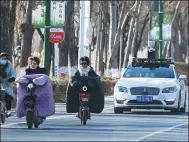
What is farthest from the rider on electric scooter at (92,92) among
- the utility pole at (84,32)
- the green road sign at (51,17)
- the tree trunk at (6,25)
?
the utility pole at (84,32)

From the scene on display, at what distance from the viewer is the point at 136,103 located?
30828 mm

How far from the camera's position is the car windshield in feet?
106

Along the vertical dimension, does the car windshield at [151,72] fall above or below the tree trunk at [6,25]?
below

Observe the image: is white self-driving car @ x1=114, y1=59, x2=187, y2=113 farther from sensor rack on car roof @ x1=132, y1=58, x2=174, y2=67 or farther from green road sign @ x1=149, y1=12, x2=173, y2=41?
green road sign @ x1=149, y1=12, x2=173, y2=41

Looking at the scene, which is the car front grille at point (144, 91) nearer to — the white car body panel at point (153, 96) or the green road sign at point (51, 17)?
the white car body panel at point (153, 96)

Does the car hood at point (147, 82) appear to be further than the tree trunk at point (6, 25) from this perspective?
No

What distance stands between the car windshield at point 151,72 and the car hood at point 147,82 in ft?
1.85

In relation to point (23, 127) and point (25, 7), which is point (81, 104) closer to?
point (23, 127)

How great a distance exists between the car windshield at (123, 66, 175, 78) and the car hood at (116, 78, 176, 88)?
0.56 meters

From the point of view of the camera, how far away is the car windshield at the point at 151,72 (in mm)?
32344

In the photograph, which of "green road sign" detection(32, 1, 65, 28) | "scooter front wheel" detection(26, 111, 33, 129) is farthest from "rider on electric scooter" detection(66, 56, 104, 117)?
"green road sign" detection(32, 1, 65, 28)

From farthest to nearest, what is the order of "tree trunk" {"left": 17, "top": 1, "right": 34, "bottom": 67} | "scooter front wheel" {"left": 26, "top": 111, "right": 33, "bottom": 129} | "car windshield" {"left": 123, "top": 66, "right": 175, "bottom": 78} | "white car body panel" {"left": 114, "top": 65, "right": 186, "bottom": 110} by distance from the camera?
"tree trunk" {"left": 17, "top": 1, "right": 34, "bottom": 67}, "car windshield" {"left": 123, "top": 66, "right": 175, "bottom": 78}, "white car body panel" {"left": 114, "top": 65, "right": 186, "bottom": 110}, "scooter front wheel" {"left": 26, "top": 111, "right": 33, "bottom": 129}

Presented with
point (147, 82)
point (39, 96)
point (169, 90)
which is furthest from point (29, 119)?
point (169, 90)

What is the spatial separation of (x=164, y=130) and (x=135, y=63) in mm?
9896
